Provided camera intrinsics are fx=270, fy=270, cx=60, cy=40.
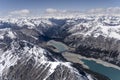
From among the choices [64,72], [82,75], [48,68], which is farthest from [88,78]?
[48,68]

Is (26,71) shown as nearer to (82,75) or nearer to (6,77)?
(6,77)

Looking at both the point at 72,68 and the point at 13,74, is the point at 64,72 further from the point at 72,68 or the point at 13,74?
the point at 13,74

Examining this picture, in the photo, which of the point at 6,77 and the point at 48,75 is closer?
the point at 48,75

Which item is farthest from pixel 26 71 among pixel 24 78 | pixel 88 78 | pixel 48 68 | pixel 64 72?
pixel 88 78

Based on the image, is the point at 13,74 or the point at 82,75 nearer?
the point at 82,75

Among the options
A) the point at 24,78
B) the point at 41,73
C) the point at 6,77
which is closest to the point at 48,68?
the point at 41,73

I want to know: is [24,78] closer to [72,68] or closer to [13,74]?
[13,74]

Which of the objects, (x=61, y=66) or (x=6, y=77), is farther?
(x=6, y=77)
